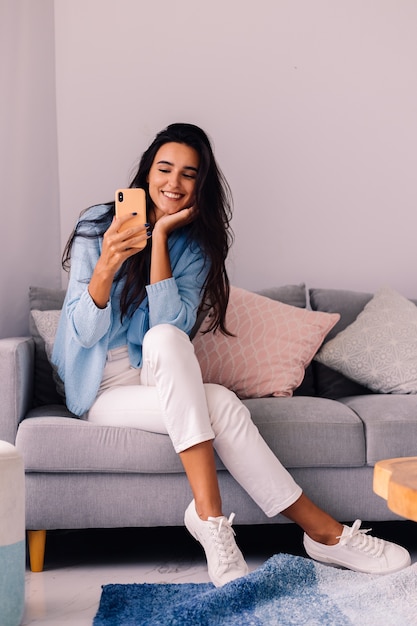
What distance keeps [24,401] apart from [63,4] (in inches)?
68.3

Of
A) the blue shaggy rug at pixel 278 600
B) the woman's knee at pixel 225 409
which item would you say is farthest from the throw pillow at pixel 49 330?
the blue shaggy rug at pixel 278 600

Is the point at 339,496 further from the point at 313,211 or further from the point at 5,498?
the point at 313,211

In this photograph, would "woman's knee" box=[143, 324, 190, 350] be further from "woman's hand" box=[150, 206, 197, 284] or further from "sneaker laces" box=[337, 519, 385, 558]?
"sneaker laces" box=[337, 519, 385, 558]

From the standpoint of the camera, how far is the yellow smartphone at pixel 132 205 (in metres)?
2.29

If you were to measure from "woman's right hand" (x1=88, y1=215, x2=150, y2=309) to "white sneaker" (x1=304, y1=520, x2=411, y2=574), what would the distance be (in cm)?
87

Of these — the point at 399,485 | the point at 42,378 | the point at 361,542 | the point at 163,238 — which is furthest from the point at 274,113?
the point at 399,485

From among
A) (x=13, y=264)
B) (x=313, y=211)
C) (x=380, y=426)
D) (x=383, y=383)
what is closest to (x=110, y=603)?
(x=380, y=426)

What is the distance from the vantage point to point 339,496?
2.27m

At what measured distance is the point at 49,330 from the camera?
267 cm

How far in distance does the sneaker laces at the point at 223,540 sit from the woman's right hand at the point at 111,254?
0.64 m

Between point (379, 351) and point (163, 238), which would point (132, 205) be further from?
point (379, 351)

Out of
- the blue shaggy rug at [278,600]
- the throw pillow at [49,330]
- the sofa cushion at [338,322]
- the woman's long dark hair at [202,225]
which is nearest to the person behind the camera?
the blue shaggy rug at [278,600]

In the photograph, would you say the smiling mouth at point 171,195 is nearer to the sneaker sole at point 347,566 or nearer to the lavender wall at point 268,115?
the lavender wall at point 268,115

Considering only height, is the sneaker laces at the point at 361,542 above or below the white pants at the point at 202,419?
below
